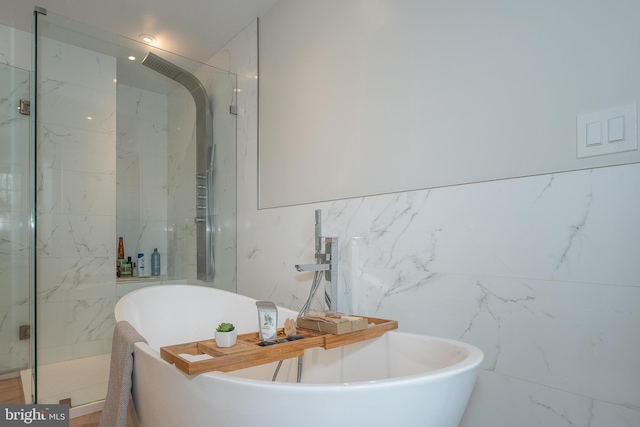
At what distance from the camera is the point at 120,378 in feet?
3.77

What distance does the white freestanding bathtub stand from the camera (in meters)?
0.78

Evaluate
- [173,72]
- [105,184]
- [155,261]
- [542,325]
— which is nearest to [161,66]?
[173,72]

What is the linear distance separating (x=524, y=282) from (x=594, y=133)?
460 mm

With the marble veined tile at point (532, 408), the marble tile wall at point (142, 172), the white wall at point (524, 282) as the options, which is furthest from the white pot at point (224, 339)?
the marble tile wall at point (142, 172)

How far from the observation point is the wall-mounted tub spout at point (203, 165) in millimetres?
2518

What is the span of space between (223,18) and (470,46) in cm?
177

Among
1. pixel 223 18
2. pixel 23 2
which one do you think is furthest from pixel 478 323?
pixel 23 2

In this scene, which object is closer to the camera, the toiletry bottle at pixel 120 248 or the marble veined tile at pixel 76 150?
the marble veined tile at pixel 76 150

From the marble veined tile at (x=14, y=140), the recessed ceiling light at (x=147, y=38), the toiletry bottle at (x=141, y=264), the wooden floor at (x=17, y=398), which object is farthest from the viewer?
the recessed ceiling light at (x=147, y=38)

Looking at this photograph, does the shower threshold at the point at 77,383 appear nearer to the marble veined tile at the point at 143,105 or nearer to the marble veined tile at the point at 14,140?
the marble veined tile at the point at 143,105

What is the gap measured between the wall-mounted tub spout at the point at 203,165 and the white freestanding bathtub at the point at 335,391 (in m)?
1.06

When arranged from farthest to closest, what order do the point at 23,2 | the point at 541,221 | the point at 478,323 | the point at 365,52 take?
1. the point at 23,2
2. the point at 365,52
3. the point at 478,323
4. the point at 541,221

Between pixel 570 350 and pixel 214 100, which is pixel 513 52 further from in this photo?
pixel 214 100

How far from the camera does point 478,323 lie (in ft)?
4.17
